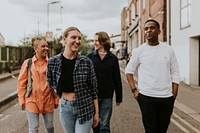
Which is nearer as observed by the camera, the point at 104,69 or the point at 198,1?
the point at 104,69

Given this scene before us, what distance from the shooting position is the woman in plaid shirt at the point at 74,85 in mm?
3488

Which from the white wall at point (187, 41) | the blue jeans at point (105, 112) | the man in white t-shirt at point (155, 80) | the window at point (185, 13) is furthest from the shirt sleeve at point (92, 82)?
the window at point (185, 13)

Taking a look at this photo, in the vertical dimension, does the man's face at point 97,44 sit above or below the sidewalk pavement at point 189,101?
above

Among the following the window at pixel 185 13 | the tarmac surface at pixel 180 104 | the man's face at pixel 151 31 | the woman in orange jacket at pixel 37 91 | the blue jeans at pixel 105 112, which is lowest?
the tarmac surface at pixel 180 104

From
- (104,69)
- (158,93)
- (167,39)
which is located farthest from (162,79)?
(167,39)

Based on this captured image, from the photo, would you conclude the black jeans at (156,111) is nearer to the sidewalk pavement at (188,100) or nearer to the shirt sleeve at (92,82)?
the shirt sleeve at (92,82)

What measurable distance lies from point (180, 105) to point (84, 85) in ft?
24.2

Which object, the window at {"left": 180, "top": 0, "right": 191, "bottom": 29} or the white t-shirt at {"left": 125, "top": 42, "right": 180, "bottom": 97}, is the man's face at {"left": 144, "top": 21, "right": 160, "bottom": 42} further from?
the window at {"left": 180, "top": 0, "right": 191, "bottom": 29}

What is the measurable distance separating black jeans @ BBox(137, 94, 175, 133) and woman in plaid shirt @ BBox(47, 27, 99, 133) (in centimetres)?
97

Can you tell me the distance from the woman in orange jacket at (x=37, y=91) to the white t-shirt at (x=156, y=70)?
1.20m

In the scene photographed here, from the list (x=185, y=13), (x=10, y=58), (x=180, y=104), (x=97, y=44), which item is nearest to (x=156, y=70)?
(x=97, y=44)

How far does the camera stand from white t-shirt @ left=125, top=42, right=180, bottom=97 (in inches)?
171

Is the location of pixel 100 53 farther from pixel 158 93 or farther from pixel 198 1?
pixel 198 1

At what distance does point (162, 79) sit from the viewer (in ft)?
14.2
